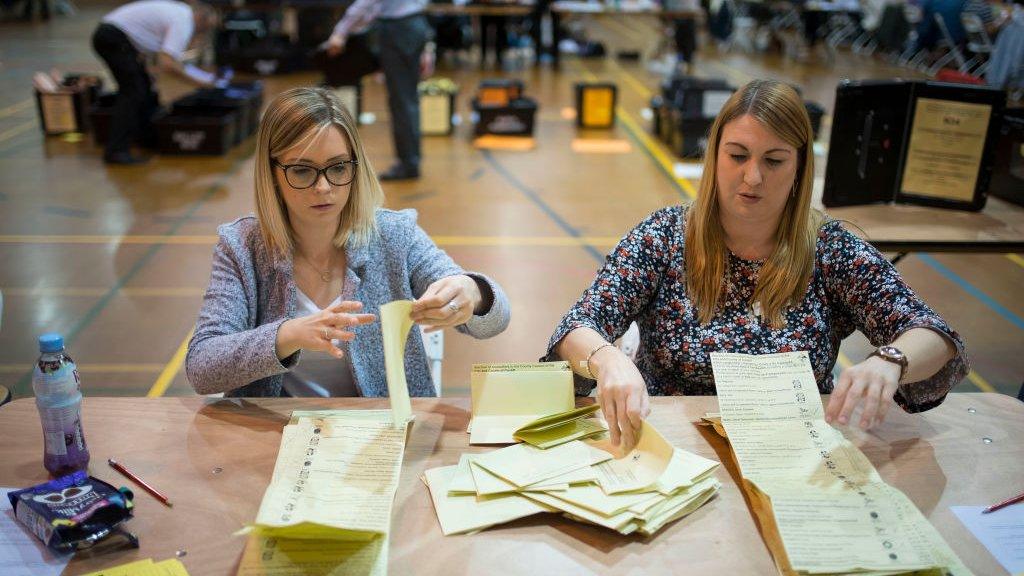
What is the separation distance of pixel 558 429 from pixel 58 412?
3.29 feet

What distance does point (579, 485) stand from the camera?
5.33 feet

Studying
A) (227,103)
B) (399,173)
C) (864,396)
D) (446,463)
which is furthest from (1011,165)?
(227,103)

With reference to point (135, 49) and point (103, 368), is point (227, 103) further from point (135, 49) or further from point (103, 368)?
point (103, 368)

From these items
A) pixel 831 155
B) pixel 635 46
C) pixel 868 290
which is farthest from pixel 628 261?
pixel 635 46

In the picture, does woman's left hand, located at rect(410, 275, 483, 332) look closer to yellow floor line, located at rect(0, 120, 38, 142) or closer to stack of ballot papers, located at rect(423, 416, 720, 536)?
stack of ballot papers, located at rect(423, 416, 720, 536)

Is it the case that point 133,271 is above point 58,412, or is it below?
below

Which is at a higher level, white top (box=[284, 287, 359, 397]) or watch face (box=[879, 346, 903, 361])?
watch face (box=[879, 346, 903, 361])

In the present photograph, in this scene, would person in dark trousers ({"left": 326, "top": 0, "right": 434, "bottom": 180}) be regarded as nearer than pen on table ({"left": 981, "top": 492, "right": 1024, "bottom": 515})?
No

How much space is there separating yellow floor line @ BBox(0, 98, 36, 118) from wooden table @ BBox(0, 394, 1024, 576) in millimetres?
8650

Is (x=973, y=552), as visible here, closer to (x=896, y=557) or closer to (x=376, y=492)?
(x=896, y=557)

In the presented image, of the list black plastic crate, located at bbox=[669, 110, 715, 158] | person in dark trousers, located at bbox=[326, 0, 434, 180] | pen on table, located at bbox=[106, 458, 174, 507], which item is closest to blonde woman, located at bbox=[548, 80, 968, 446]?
pen on table, located at bbox=[106, 458, 174, 507]

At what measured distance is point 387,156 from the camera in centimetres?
788

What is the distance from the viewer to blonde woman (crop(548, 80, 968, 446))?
7.05 ft

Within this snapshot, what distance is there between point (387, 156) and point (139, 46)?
2237 millimetres
